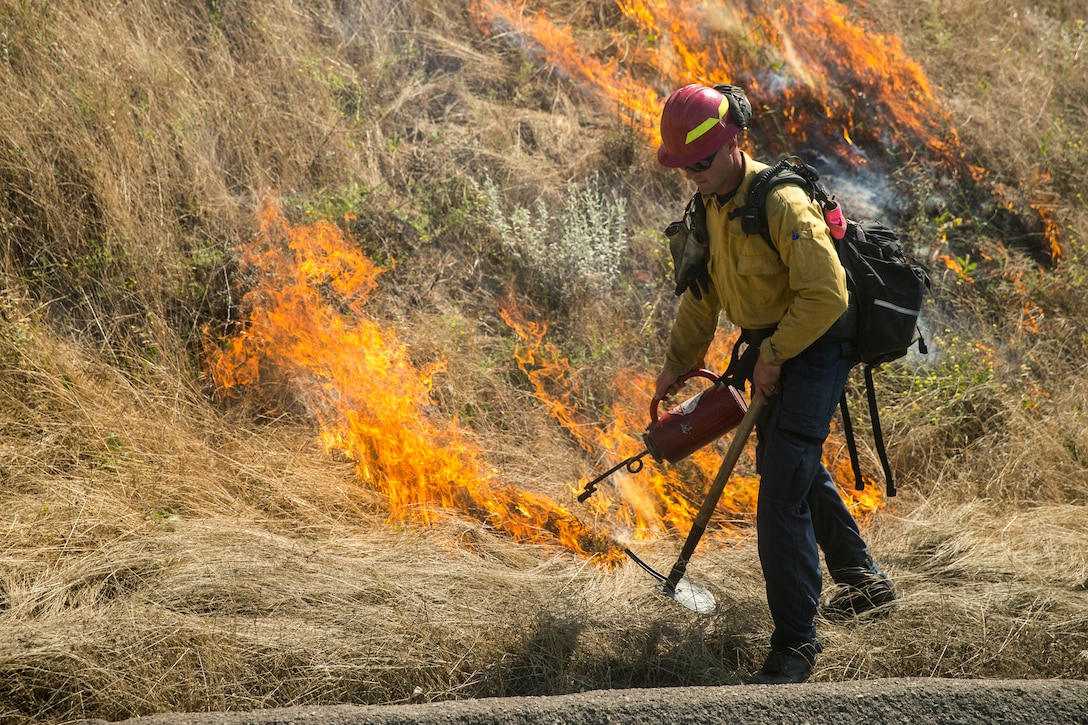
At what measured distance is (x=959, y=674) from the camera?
333 centimetres

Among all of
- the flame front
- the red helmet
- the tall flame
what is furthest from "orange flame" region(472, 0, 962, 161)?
the red helmet

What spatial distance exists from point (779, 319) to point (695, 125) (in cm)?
81

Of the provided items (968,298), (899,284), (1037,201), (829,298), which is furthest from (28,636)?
(1037,201)

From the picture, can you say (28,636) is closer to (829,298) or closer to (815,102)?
(829,298)

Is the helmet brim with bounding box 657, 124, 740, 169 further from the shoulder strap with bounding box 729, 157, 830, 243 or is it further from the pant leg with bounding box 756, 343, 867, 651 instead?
the pant leg with bounding box 756, 343, 867, 651

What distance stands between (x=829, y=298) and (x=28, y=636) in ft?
10.1

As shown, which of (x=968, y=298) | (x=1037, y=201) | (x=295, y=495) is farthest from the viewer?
(x=1037, y=201)

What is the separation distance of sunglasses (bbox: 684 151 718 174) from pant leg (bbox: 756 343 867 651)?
2.61ft

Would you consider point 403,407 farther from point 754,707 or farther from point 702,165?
point 754,707

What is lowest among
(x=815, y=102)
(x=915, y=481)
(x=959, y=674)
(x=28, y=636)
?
(x=915, y=481)

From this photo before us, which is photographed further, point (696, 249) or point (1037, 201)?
point (1037, 201)

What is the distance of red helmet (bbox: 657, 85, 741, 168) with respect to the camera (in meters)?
3.05

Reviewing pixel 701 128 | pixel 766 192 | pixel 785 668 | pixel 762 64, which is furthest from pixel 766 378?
pixel 762 64

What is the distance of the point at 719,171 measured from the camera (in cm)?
311
